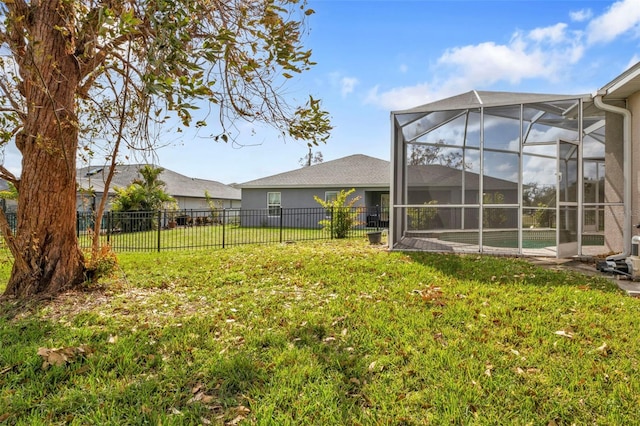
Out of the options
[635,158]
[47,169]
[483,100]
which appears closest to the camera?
[47,169]

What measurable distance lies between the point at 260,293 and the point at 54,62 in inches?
150

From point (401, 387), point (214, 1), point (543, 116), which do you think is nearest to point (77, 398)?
point (401, 387)

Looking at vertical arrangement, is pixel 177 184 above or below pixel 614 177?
above

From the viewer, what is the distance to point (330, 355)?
2.90 meters

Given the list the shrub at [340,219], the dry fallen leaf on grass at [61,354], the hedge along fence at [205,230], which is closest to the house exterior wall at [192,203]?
the hedge along fence at [205,230]

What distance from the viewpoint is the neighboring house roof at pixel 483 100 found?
7230 millimetres

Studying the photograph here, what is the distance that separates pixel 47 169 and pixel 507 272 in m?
6.70

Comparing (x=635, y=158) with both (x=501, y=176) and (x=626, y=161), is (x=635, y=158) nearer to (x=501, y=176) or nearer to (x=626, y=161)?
(x=626, y=161)

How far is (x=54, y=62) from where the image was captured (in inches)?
168

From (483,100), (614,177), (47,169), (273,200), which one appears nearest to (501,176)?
(483,100)

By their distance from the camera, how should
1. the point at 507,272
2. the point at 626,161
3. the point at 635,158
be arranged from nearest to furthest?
the point at 507,272
the point at 635,158
the point at 626,161

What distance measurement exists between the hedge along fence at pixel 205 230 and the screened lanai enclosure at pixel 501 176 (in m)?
3.26

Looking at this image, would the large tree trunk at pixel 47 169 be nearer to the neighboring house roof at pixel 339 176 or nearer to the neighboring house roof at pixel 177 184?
the neighboring house roof at pixel 339 176

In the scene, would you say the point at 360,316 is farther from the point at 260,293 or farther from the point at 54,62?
the point at 54,62
